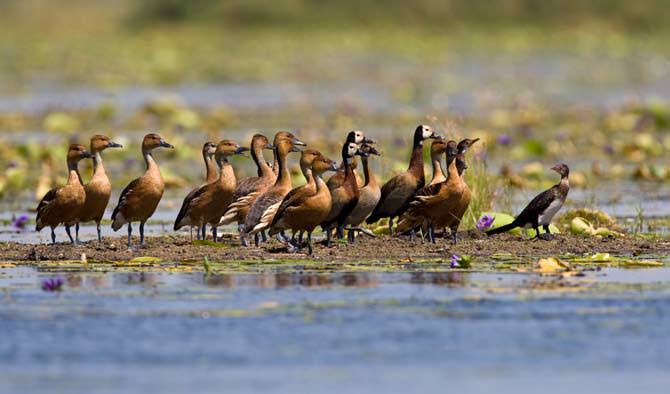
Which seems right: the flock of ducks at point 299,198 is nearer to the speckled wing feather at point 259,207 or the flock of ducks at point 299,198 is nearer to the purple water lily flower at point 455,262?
the speckled wing feather at point 259,207

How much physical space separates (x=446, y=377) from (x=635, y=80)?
124ft

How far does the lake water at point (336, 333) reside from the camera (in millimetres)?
8672

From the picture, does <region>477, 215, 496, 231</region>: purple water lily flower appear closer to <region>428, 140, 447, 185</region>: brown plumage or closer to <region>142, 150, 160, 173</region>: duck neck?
<region>428, 140, 447, 185</region>: brown plumage

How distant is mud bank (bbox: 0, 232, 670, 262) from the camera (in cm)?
1354

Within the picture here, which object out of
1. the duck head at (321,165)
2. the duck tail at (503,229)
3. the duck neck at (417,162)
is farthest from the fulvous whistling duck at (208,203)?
the duck tail at (503,229)

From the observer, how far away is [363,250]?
13805mm

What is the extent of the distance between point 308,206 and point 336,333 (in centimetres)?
392

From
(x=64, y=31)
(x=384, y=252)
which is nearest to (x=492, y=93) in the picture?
(x=384, y=252)

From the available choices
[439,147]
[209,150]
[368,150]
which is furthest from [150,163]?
[439,147]

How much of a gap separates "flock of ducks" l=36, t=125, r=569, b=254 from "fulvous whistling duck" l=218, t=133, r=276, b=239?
12 mm


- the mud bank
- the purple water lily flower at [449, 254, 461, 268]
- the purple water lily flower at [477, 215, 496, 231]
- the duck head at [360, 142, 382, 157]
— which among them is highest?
the duck head at [360, 142, 382, 157]

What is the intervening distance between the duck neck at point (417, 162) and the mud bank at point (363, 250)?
107 cm

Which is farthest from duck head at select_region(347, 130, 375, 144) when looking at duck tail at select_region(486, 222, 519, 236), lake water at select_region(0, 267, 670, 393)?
lake water at select_region(0, 267, 670, 393)

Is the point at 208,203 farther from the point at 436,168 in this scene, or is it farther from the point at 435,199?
the point at 435,199
